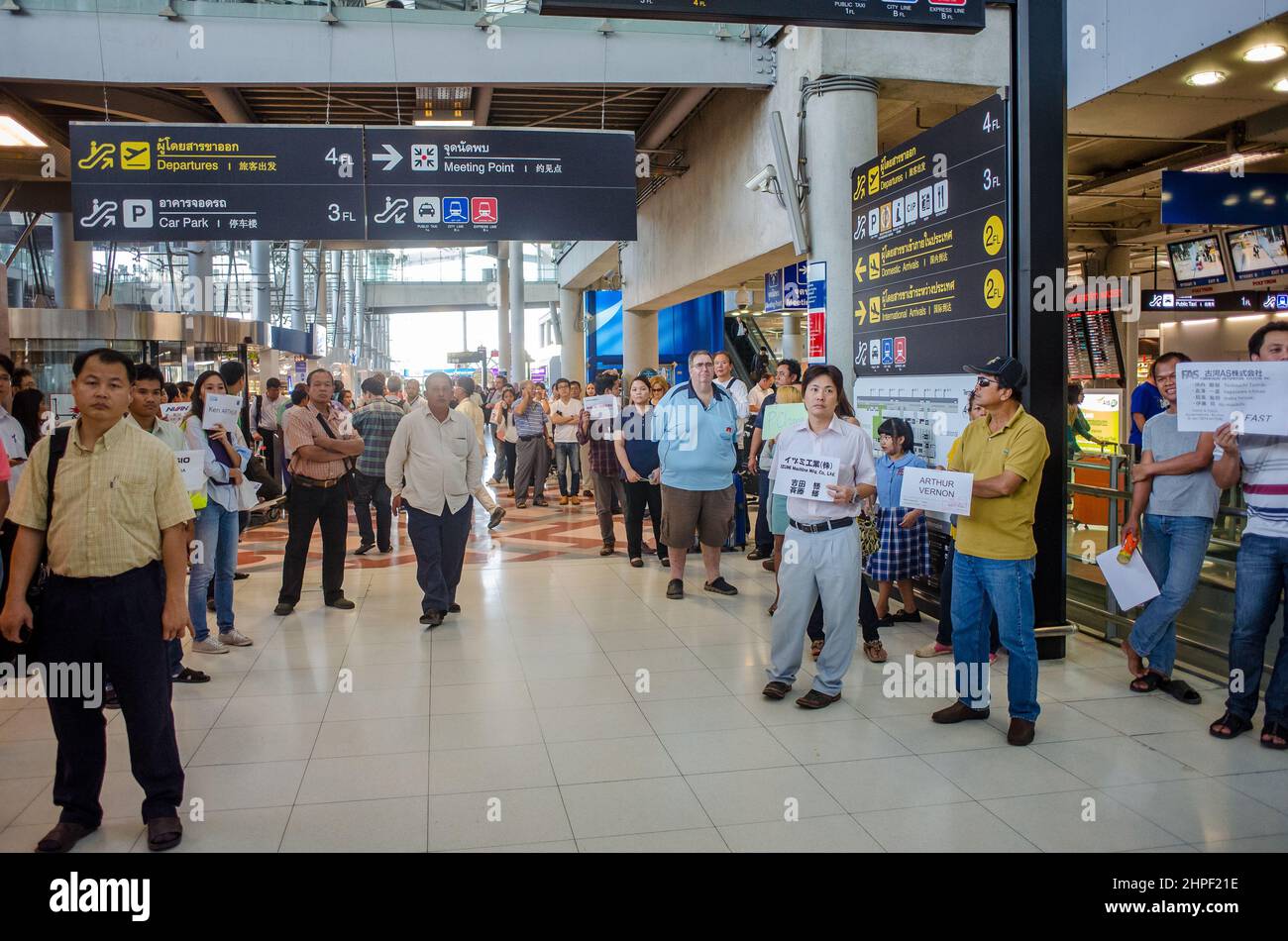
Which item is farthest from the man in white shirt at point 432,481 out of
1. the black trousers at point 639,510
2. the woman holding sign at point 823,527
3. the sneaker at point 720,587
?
the woman holding sign at point 823,527

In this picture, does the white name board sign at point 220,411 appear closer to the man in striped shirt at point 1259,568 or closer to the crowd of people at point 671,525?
the crowd of people at point 671,525

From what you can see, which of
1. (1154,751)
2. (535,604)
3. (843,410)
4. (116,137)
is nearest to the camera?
(1154,751)

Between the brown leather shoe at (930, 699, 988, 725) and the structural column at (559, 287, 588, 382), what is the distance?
17125 millimetres

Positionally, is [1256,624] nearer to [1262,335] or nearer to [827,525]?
[1262,335]

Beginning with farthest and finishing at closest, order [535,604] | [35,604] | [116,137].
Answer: [116,137]
[535,604]
[35,604]

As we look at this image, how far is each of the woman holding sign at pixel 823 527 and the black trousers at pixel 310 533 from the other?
347cm

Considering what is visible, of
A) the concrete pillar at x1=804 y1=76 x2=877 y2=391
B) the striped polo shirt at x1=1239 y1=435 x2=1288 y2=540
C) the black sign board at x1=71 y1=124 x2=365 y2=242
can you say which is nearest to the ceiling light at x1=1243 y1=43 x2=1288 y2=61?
the concrete pillar at x1=804 y1=76 x2=877 y2=391

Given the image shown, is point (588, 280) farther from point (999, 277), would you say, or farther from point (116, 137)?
point (999, 277)

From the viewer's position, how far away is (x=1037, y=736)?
4.24 m

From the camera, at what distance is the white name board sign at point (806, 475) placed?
4.51 metres

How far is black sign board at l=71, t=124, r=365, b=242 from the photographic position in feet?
26.2

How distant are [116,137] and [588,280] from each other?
42.4 feet

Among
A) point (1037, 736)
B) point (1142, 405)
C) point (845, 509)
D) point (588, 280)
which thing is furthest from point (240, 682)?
point (588, 280)

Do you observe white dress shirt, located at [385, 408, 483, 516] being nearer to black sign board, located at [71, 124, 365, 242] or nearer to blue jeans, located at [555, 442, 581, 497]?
black sign board, located at [71, 124, 365, 242]
